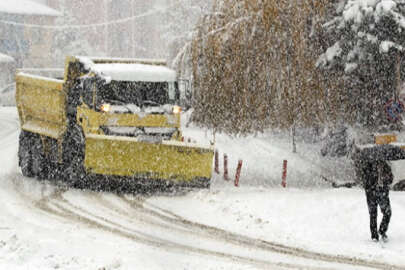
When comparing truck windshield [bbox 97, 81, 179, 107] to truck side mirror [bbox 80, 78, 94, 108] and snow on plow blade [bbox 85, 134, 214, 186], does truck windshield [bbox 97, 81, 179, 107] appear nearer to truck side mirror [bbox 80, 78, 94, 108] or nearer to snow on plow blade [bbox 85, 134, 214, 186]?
truck side mirror [bbox 80, 78, 94, 108]

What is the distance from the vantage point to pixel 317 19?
55.2ft

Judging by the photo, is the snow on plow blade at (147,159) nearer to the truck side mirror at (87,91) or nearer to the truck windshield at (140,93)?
the truck side mirror at (87,91)

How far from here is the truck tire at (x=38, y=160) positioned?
1781 cm

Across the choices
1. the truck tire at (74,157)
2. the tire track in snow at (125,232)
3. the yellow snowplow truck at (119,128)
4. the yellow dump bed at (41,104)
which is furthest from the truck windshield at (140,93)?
the tire track in snow at (125,232)

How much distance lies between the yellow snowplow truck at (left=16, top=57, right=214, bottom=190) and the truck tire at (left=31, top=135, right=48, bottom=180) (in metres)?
0.20

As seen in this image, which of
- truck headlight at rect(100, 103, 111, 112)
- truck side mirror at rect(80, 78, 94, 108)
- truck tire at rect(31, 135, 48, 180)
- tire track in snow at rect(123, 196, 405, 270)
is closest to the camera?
tire track in snow at rect(123, 196, 405, 270)

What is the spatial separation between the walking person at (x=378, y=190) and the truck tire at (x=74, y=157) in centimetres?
635

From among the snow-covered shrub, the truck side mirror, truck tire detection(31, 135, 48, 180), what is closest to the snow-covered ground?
truck tire detection(31, 135, 48, 180)

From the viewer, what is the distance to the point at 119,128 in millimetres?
15391

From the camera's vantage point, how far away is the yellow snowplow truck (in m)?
15.0

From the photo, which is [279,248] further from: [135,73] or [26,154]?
[26,154]

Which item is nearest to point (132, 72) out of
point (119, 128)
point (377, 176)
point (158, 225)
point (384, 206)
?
point (119, 128)

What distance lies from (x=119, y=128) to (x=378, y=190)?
6.23m

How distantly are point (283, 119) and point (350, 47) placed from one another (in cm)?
219
